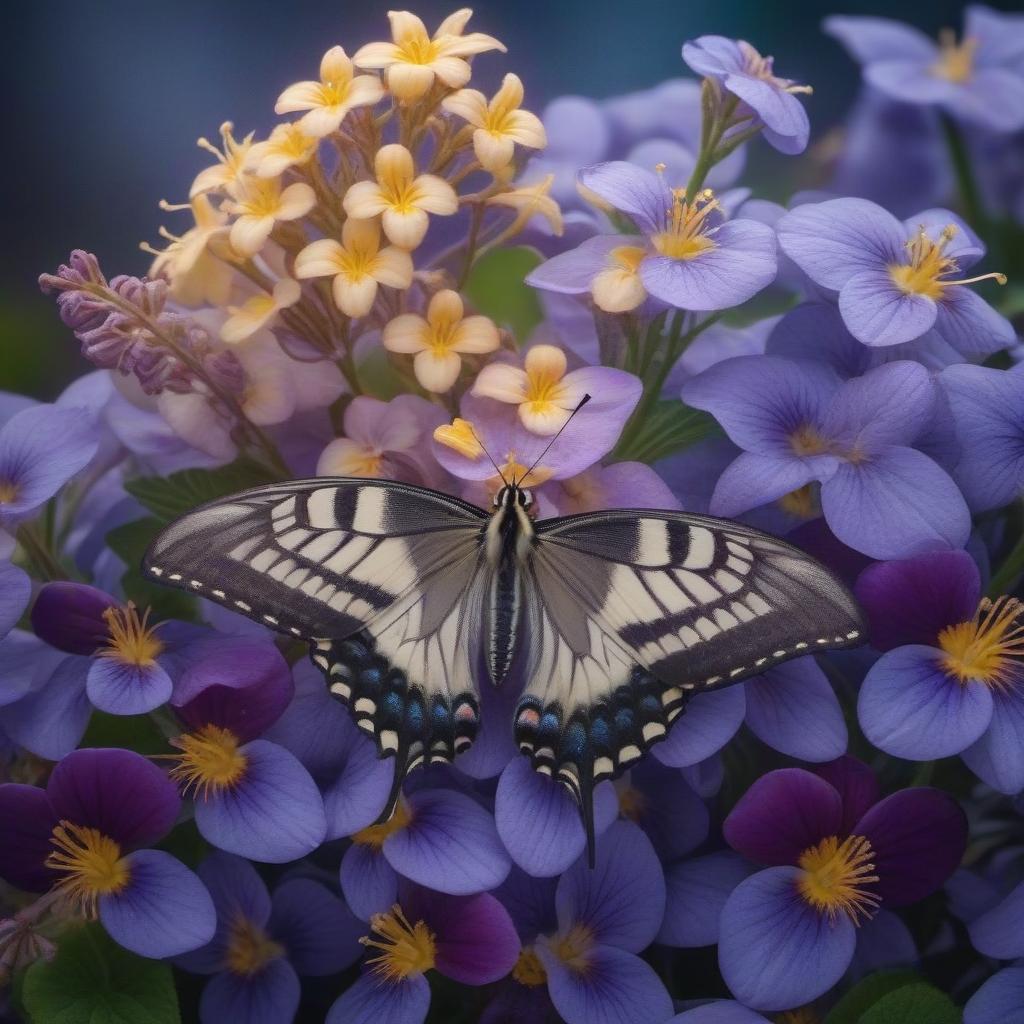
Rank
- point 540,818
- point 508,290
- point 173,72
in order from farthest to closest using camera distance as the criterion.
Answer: point 173,72 < point 508,290 < point 540,818

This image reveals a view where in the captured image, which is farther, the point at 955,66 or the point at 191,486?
the point at 955,66

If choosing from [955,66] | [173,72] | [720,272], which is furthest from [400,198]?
[173,72]

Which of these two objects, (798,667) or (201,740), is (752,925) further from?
(201,740)

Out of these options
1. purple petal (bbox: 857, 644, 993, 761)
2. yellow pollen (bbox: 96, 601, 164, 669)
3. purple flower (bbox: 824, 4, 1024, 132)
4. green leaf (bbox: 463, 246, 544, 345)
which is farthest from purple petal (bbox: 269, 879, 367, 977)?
purple flower (bbox: 824, 4, 1024, 132)

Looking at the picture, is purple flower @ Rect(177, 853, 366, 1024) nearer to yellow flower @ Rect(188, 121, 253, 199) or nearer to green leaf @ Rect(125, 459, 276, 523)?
green leaf @ Rect(125, 459, 276, 523)

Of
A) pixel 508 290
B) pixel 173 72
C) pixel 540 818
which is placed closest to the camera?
pixel 540 818

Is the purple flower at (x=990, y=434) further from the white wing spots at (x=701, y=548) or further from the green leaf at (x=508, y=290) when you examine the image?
the green leaf at (x=508, y=290)

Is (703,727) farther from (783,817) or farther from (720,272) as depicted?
(720,272)
